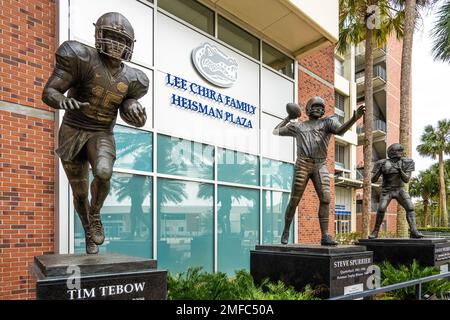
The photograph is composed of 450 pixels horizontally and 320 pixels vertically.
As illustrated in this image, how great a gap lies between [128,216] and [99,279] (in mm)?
4621

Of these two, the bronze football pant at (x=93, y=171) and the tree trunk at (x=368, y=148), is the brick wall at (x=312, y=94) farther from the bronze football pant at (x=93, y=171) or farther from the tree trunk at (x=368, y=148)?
the bronze football pant at (x=93, y=171)

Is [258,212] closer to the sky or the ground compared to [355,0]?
closer to the ground

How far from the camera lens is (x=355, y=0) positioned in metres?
15.0

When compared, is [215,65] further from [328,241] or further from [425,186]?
[425,186]

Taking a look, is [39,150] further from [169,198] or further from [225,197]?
[225,197]

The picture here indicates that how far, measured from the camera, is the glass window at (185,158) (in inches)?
347

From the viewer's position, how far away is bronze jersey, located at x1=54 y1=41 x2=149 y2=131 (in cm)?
375

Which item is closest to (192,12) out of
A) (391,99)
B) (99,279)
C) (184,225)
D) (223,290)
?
(184,225)

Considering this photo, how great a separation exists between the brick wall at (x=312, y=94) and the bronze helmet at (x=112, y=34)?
32.8ft

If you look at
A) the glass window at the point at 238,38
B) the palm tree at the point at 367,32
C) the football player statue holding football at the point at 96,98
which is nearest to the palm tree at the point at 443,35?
A: the palm tree at the point at 367,32

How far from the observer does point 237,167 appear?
10.8 meters

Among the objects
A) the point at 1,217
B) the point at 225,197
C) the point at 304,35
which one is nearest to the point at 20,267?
the point at 1,217

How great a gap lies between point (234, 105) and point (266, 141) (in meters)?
1.61

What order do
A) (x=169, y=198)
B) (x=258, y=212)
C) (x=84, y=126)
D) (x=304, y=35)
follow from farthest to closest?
(x=304, y=35) < (x=258, y=212) < (x=169, y=198) < (x=84, y=126)
